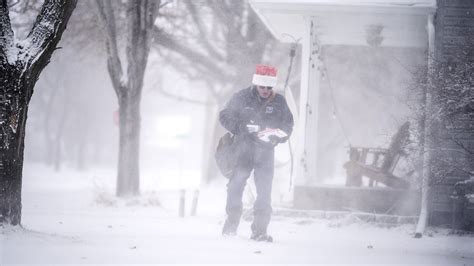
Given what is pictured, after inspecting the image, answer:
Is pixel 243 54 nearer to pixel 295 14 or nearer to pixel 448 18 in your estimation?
pixel 295 14

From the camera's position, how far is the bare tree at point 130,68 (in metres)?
11.3

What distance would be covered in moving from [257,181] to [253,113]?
76cm

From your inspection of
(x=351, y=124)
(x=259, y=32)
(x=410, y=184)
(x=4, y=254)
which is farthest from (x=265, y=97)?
(x=351, y=124)

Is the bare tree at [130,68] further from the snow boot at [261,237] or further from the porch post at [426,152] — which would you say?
the snow boot at [261,237]

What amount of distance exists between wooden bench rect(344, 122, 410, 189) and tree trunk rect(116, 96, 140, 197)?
5.04 m

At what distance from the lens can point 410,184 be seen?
Result: 28.6ft

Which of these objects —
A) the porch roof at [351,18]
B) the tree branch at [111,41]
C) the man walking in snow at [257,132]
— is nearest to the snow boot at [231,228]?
the man walking in snow at [257,132]

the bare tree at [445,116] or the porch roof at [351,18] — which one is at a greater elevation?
the porch roof at [351,18]

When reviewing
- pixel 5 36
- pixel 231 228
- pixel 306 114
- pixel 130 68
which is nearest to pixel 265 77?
pixel 231 228

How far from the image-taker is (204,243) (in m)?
5.65

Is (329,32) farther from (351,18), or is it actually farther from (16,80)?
(16,80)

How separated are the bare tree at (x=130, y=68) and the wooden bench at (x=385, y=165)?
4.99 m

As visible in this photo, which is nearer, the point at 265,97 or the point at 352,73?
the point at 265,97

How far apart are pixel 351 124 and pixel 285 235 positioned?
15.3 m
